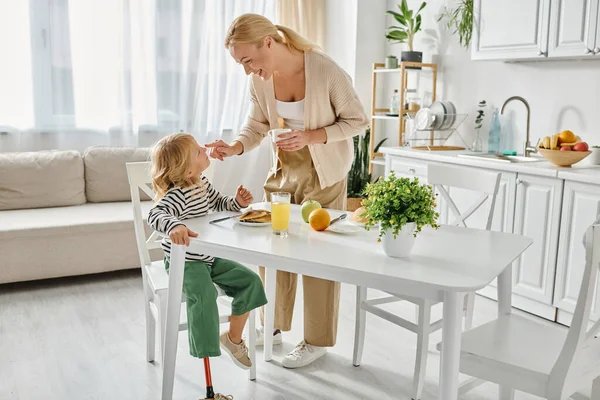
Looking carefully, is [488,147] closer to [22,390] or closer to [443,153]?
[443,153]

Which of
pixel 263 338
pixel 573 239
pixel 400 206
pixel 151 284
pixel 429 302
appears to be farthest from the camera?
pixel 573 239

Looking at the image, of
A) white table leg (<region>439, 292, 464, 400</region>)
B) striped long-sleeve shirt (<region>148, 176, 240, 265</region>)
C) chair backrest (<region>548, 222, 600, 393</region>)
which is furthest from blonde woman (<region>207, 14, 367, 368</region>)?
chair backrest (<region>548, 222, 600, 393</region>)

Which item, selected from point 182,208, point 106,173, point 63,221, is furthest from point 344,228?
point 106,173

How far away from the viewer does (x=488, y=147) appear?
3.85 m

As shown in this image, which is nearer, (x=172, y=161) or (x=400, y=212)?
(x=400, y=212)

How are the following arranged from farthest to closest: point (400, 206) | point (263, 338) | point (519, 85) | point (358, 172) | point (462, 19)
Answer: point (358, 172) < point (462, 19) < point (519, 85) < point (263, 338) < point (400, 206)

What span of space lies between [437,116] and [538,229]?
1129mm

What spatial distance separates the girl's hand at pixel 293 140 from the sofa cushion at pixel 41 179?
2.27 metres

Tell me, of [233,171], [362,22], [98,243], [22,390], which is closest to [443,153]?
[362,22]

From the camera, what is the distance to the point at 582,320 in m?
1.50

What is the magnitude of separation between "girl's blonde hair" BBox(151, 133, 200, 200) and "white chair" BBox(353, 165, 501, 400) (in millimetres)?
871

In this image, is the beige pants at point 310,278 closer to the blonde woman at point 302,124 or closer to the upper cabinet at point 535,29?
the blonde woman at point 302,124

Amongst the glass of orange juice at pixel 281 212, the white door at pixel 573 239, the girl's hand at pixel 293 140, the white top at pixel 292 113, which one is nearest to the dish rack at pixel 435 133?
the white door at pixel 573 239

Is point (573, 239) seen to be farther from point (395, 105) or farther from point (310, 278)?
point (395, 105)
